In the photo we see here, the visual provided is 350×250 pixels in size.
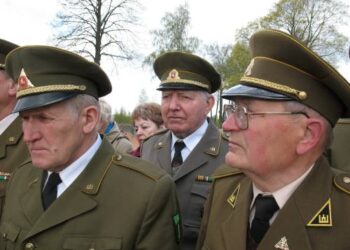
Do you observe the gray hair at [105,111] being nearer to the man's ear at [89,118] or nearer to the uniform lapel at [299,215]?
the man's ear at [89,118]

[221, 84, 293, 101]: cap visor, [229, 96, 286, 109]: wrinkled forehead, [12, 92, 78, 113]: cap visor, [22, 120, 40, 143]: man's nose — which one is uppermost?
[221, 84, 293, 101]: cap visor

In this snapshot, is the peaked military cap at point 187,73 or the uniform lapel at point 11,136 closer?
the uniform lapel at point 11,136

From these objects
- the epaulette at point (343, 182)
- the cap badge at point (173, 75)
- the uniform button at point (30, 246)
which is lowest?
the uniform button at point (30, 246)

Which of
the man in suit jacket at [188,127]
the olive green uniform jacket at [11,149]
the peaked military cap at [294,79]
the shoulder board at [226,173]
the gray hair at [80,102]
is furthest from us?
the man in suit jacket at [188,127]

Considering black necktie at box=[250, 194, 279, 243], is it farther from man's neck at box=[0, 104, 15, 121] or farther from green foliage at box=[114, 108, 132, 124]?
green foliage at box=[114, 108, 132, 124]

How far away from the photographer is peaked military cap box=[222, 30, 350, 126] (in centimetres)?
223

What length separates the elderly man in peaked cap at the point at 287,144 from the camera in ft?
7.17

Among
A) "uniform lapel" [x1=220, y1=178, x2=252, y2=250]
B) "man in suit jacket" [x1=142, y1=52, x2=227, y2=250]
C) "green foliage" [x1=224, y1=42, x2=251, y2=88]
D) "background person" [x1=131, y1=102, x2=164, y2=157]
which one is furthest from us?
"green foliage" [x1=224, y1=42, x2=251, y2=88]

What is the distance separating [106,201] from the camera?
2568 millimetres

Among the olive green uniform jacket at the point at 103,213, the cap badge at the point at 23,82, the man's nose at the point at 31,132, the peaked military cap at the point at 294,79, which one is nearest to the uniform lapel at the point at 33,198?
the olive green uniform jacket at the point at 103,213

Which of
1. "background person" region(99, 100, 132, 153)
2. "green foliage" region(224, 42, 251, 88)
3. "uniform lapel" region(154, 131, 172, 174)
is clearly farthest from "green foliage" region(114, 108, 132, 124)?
"uniform lapel" region(154, 131, 172, 174)

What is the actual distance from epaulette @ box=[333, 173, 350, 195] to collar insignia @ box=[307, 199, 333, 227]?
0.36 ft

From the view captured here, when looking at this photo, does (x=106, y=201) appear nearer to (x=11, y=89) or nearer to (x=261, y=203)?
(x=261, y=203)

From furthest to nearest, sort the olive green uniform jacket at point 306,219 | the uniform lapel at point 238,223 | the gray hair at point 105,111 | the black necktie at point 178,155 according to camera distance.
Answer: the gray hair at point 105,111 → the black necktie at point 178,155 → the uniform lapel at point 238,223 → the olive green uniform jacket at point 306,219
